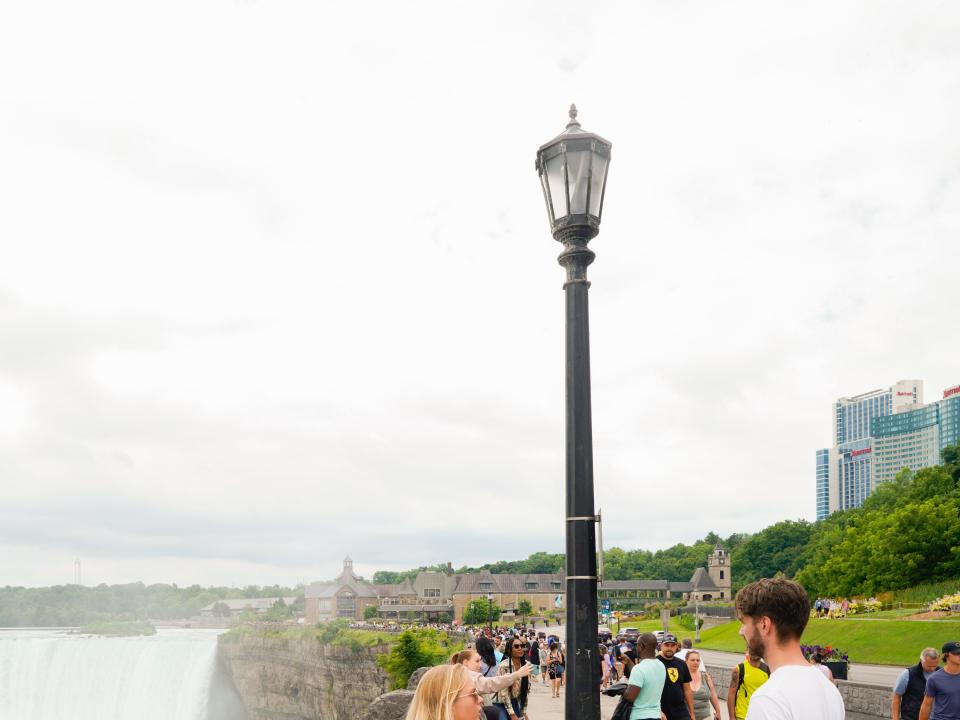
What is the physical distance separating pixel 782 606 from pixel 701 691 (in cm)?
826

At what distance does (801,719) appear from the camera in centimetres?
278

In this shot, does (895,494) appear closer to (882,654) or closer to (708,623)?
(708,623)

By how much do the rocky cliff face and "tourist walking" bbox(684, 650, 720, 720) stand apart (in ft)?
102

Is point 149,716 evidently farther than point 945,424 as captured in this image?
No

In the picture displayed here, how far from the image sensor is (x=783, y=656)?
3037 mm

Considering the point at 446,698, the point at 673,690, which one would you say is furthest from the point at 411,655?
the point at 446,698

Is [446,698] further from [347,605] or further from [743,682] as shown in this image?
[347,605]

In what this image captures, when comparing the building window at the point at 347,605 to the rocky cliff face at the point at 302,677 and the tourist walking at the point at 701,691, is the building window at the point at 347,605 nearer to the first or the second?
the rocky cliff face at the point at 302,677

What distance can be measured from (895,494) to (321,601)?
82.3 metres

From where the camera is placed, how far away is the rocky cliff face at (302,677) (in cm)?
4578

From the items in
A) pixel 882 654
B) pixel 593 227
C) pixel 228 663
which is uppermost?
pixel 593 227

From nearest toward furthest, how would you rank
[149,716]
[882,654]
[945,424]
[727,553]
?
[882,654]
[149,716]
[727,553]
[945,424]

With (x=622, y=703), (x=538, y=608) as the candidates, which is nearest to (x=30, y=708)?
(x=538, y=608)

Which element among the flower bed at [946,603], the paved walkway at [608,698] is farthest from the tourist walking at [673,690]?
the flower bed at [946,603]
